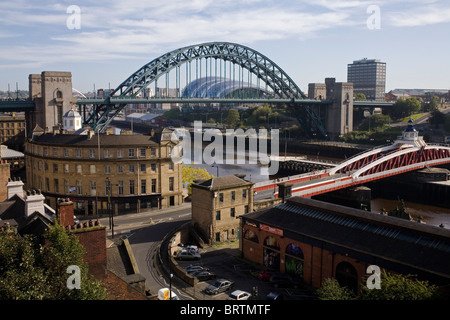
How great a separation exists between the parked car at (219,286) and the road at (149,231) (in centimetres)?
128

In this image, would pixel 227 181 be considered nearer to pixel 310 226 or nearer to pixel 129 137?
pixel 310 226

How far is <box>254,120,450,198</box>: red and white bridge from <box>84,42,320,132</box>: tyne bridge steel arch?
37430 mm

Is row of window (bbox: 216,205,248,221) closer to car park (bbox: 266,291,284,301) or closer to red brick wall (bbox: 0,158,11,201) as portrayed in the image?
car park (bbox: 266,291,284,301)

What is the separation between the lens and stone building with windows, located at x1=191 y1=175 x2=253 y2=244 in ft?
113

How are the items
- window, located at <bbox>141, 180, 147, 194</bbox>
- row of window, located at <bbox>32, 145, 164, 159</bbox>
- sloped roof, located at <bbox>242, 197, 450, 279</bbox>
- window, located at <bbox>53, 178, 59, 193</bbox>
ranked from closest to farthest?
sloped roof, located at <bbox>242, 197, 450, 279</bbox>
row of window, located at <bbox>32, 145, 164, 159</bbox>
window, located at <bbox>141, 180, 147, 194</bbox>
window, located at <bbox>53, 178, 59, 193</bbox>

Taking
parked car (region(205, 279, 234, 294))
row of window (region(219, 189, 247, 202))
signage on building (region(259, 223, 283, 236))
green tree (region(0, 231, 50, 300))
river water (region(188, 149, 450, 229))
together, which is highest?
green tree (region(0, 231, 50, 300))

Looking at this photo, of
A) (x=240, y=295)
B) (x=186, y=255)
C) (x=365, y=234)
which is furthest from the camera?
(x=186, y=255)

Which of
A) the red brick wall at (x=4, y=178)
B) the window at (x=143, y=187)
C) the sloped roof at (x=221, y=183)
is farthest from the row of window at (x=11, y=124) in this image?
the sloped roof at (x=221, y=183)

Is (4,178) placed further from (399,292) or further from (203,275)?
(399,292)

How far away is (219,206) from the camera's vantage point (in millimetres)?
34938

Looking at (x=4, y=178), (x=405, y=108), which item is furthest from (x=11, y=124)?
(x=405, y=108)

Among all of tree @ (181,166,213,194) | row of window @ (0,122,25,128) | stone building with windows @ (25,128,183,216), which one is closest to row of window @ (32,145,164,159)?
stone building with windows @ (25,128,183,216)

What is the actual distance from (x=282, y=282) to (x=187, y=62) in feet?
256
